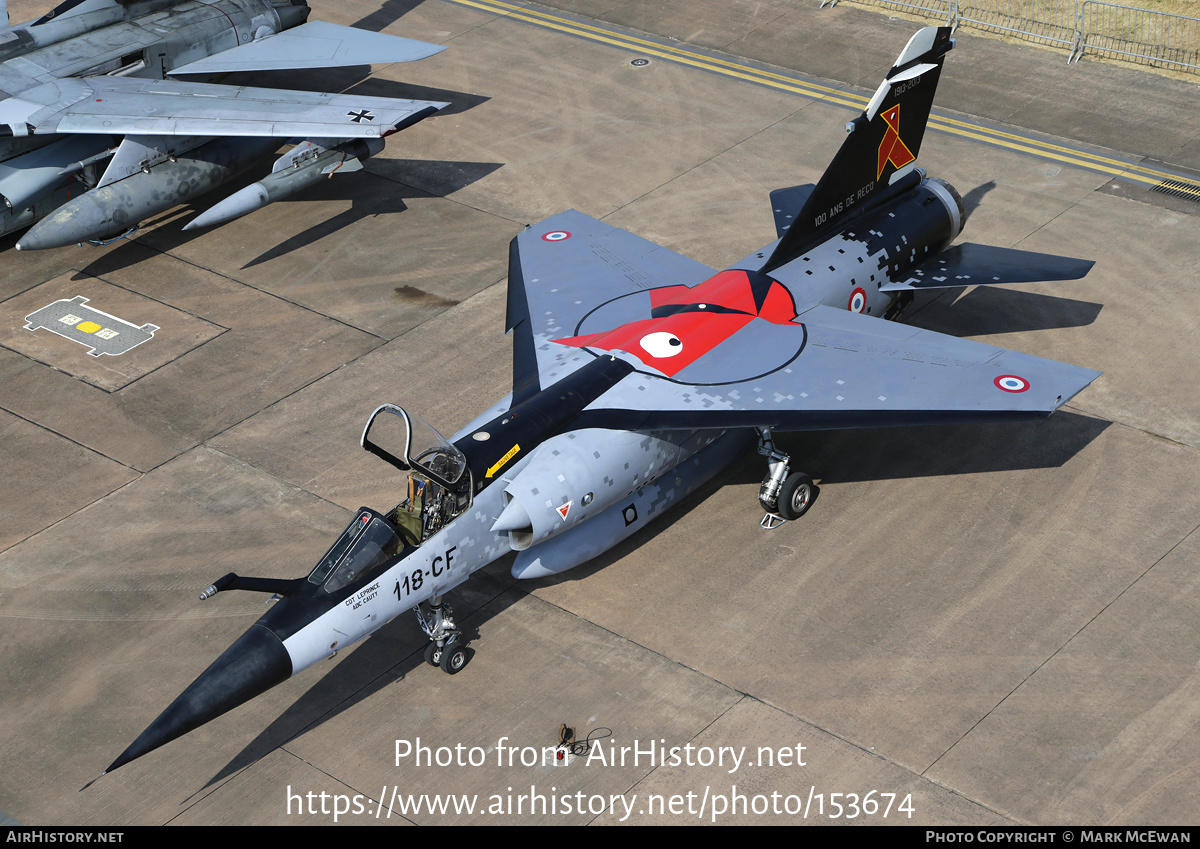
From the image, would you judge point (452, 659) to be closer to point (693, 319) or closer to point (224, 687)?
point (224, 687)

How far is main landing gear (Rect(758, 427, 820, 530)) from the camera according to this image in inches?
659

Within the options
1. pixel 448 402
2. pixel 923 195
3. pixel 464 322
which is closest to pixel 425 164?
pixel 464 322

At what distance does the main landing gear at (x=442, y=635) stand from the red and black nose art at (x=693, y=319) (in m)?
4.21

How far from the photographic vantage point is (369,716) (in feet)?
47.9

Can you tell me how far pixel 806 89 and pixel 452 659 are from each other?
1800cm

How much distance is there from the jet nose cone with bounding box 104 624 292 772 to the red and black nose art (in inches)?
240

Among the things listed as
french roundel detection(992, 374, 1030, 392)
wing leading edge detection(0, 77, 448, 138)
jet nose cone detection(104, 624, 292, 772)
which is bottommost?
jet nose cone detection(104, 624, 292, 772)

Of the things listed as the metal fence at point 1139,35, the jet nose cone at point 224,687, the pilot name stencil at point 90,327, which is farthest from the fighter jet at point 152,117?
the metal fence at point 1139,35

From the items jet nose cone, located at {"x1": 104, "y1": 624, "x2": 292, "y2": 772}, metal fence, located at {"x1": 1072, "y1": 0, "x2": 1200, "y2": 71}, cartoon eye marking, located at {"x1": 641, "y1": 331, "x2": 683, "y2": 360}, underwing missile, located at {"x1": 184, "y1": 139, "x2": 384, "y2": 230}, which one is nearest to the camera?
jet nose cone, located at {"x1": 104, "y1": 624, "x2": 292, "y2": 772}

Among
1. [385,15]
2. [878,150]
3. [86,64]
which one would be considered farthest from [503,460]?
[385,15]

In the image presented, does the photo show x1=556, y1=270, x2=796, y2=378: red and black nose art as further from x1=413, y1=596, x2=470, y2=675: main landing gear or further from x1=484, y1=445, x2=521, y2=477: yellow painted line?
x1=413, y1=596, x2=470, y2=675: main landing gear

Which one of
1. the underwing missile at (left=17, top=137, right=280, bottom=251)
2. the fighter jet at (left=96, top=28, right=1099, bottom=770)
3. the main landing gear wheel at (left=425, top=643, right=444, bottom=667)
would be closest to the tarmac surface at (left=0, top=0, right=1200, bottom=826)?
the main landing gear wheel at (left=425, top=643, right=444, bottom=667)

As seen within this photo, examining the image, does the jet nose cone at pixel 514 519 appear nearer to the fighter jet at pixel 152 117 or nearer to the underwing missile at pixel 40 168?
the fighter jet at pixel 152 117

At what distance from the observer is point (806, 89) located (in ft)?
93.2
